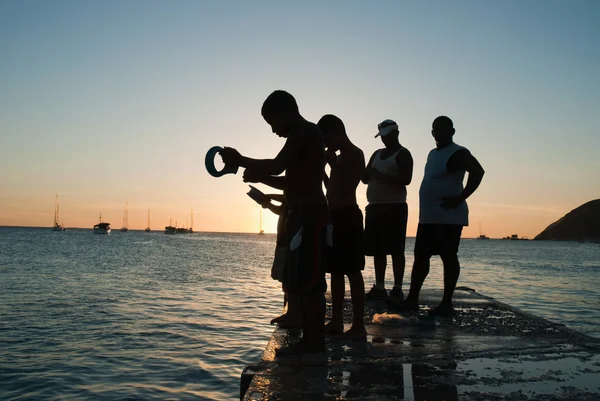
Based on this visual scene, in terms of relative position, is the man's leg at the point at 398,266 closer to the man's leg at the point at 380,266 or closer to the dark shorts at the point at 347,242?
the man's leg at the point at 380,266

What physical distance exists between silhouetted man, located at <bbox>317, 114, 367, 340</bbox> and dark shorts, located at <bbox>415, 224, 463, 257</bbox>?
1608mm

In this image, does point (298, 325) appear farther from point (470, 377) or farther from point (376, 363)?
point (470, 377)

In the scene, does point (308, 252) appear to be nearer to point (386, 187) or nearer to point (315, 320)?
point (315, 320)

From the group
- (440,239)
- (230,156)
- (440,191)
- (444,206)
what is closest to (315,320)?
(230,156)

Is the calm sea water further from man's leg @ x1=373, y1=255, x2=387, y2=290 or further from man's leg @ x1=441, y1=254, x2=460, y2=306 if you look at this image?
man's leg @ x1=441, y1=254, x2=460, y2=306

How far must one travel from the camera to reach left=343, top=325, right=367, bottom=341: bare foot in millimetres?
4512

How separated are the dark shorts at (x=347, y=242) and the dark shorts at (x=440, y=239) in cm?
163

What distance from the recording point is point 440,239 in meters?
6.14

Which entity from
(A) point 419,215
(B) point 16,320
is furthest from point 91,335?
A: (A) point 419,215

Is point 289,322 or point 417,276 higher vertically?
point 417,276

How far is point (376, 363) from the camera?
368cm

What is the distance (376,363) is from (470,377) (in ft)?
2.05

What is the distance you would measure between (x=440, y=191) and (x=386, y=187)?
0.91m

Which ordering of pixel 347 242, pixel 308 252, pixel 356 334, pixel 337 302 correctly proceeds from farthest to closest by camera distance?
pixel 337 302 → pixel 347 242 → pixel 356 334 → pixel 308 252
